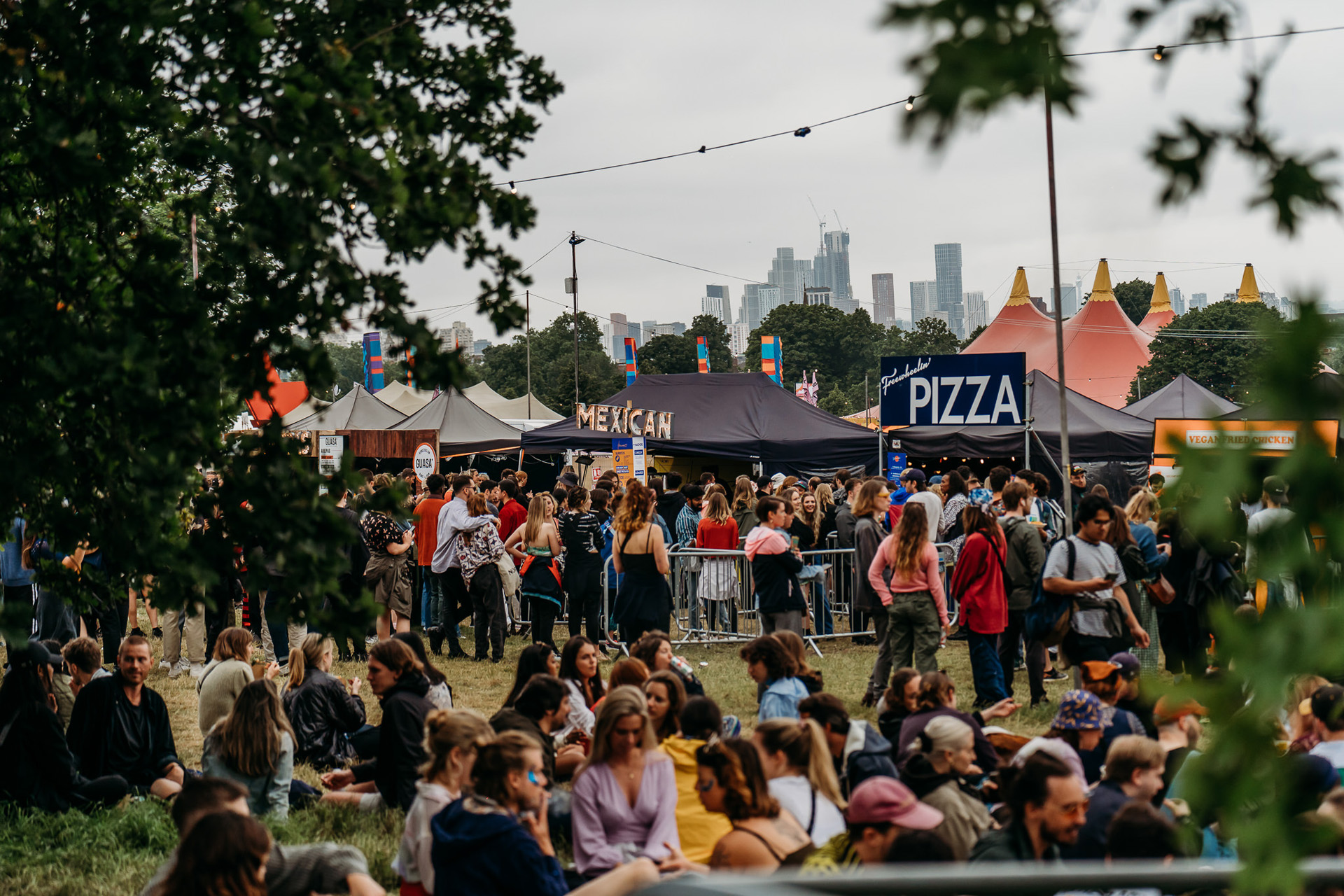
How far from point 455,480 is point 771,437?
11.5 metres

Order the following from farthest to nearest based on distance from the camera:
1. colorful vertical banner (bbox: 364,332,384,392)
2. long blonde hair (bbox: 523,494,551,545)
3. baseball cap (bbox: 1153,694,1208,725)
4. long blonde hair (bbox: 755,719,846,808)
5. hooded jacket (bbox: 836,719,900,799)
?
colorful vertical banner (bbox: 364,332,384,392) < long blonde hair (bbox: 523,494,551,545) < hooded jacket (bbox: 836,719,900,799) < long blonde hair (bbox: 755,719,846,808) < baseball cap (bbox: 1153,694,1208,725)

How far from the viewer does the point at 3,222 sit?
16.0ft

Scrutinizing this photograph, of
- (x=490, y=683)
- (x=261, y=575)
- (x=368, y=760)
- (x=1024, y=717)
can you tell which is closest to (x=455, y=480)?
(x=490, y=683)

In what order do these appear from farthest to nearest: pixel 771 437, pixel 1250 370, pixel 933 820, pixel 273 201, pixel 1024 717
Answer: pixel 771 437 < pixel 1024 717 < pixel 933 820 < pixel 273 201 < pixel 1250 370

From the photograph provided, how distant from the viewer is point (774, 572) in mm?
10289

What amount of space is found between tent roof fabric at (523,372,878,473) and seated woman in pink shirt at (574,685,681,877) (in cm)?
1759

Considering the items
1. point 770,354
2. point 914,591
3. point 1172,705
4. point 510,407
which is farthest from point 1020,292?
point 1172,705

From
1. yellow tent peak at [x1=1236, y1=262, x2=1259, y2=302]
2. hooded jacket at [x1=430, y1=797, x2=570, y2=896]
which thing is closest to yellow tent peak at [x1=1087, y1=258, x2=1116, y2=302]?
yellow tent peak at [x1=1236, y1=262, x2=1259, y2=302]

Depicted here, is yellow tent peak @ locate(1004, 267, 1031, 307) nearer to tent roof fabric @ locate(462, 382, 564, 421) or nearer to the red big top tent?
the red big top tent

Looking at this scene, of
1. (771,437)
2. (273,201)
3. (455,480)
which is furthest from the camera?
(771,437)

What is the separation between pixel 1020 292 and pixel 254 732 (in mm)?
43780

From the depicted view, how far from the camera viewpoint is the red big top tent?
4369 centimetres

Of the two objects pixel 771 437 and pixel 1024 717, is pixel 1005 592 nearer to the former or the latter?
pixel 1024 717

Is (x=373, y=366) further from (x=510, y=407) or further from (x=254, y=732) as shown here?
(x=254, y=732)
